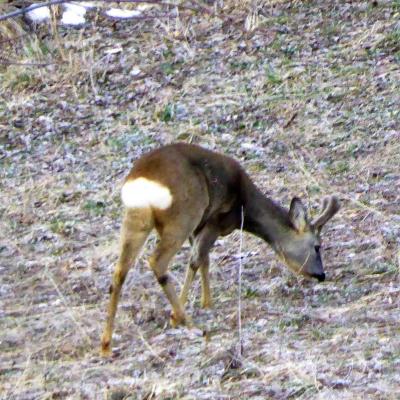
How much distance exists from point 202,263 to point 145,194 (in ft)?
3.33

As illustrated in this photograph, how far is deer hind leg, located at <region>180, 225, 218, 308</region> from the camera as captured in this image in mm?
7711

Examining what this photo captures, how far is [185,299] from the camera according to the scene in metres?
7.71

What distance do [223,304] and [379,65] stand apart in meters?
5.95

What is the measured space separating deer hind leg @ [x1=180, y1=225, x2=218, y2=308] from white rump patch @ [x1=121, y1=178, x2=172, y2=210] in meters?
0.87

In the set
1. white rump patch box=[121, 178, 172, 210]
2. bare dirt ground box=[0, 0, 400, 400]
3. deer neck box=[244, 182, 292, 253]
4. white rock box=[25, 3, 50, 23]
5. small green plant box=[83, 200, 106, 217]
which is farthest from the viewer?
white rock box=[25, 3, 50, 23]

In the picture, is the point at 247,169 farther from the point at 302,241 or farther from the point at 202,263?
the point at 202,263

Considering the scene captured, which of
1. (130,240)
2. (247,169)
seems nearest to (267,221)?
(130,240)

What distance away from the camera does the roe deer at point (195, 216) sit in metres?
6.93

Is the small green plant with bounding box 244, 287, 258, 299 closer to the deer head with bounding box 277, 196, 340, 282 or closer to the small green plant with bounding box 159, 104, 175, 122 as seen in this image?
the deer head with bounding box 277, 196, 340, 282

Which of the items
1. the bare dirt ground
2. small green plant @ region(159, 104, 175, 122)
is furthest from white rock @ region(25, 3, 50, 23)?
small green plant @ region(159, 104, 175, 122)

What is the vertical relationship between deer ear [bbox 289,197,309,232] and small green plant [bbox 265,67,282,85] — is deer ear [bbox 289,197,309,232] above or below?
above

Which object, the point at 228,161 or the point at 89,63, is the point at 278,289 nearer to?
the point at 228,161

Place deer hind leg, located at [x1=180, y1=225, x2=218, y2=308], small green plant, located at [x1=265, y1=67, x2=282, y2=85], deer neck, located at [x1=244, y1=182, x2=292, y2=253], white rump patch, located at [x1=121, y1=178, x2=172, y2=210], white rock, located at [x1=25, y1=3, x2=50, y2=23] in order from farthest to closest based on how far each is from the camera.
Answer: white rock, located at [x1=25, y1=3, x2=50, y2=23] < small green plant, located at [x1=265, y1=67, x2=282, y2=85] < deer neck, located at [x1=244, y1=182, x2=292, y2=253] < deer hind leg, located at [x1=180, y1=225, x2=218, y2=308] < white rump patch, located at [x1=121, y1=178, x2=172, y2=210]

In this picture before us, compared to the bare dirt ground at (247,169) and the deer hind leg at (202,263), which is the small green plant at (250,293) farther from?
the deer hind leg at (202,263)
